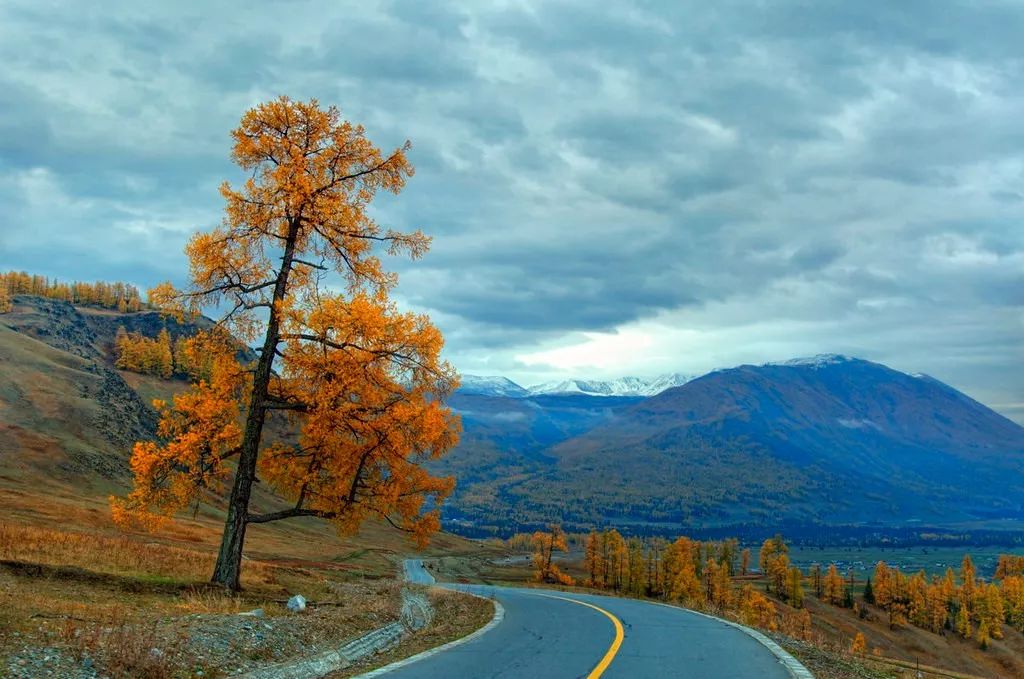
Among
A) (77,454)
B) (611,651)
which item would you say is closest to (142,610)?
(611,651)

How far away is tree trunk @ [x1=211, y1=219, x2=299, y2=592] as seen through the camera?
21.2m

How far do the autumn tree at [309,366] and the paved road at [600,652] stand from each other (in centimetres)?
651

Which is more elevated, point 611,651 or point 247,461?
point 247,461

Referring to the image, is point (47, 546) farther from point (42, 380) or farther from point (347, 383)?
point (42, 380)

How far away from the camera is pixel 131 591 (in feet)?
60.5

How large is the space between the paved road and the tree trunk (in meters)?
8.39

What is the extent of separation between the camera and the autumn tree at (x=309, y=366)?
20875mm

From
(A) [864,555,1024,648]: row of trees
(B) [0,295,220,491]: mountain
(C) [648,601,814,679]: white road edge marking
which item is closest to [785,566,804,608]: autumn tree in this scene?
(A) [864,555,1024,648]: row of trees

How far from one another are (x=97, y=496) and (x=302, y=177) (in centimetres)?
8571

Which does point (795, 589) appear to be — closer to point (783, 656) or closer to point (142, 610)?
point (783, 656)

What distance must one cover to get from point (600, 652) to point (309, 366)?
37.1 ft

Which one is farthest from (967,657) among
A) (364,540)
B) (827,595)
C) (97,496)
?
(97,496)

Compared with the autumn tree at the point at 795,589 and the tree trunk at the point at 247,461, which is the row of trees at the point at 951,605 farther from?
the tree trunk at the point at 247,461

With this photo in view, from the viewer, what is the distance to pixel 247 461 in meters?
21.8
